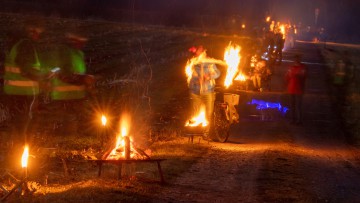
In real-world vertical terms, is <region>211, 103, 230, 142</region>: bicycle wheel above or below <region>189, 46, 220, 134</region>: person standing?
below

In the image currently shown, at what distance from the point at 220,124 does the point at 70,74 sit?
15.4ft

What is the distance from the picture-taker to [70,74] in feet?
→ 43.7

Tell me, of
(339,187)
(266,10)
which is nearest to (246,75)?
(339,187)

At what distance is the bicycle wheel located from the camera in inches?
653

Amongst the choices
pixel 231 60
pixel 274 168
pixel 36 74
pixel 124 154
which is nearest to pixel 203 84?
pixel 274 168

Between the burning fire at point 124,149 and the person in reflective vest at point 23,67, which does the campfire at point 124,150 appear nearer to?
the burning fire at point 124,149

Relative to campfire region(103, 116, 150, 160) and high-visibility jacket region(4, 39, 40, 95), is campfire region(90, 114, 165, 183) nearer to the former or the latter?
campfire region(103, 116, 150, 160)

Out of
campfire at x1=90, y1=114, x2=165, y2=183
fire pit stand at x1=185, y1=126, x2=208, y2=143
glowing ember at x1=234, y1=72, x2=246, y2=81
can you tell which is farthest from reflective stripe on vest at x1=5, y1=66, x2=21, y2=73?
glowing ember at x1=234, y1=72, x2=246, y2=81

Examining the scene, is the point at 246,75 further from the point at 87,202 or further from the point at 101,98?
the point at 87,202

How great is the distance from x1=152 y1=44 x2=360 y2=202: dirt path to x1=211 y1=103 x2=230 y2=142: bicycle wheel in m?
0.33

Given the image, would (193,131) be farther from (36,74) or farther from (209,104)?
(36,74)

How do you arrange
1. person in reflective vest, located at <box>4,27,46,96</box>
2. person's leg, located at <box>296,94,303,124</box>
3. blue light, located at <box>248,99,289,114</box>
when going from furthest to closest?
blue light, located at <box>248,99,289,114</box> < person's leg, located at <box>296,94,303,124</box> < person in reflective vest, located at <box>4,27,46,96</box>

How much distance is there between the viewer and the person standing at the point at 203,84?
15942mm

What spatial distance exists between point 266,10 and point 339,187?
77.5m
